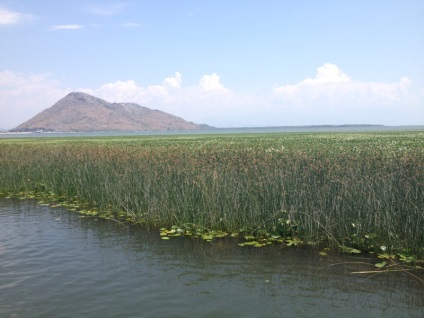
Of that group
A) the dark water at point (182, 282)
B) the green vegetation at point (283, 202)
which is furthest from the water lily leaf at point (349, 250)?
the dark water at point (182, 282)

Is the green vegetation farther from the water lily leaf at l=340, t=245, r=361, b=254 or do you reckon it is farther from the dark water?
the dark water

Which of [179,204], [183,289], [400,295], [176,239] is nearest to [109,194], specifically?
[179,204]

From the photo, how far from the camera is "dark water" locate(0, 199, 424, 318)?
511 cm

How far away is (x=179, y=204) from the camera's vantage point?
9.55 m

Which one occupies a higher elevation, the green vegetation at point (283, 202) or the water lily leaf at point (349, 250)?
the green vegetation at point (283, 202)

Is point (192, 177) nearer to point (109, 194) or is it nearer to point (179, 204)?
point (179, 204)

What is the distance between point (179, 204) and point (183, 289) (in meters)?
3.90

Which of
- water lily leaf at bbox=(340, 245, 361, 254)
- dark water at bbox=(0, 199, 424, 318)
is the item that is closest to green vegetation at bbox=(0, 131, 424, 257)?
water lily leaf at bbox=(340, 245, 361, 254)

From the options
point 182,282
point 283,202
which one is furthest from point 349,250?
point 182,282

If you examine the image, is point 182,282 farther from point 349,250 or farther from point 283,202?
point 349,250

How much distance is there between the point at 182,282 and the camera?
19.9 feet

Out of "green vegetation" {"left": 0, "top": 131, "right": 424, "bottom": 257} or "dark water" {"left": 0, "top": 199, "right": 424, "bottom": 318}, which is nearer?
"dark water" {"left": 0, "top": 199, "right": 424, "bottom": 318}

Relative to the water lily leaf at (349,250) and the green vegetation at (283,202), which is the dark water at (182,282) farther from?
the green vegetation at (283,202)

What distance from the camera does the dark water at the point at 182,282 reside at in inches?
201
